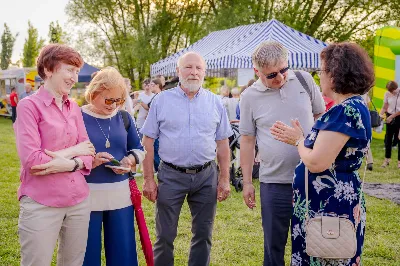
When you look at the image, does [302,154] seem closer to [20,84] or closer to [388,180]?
[388,180]

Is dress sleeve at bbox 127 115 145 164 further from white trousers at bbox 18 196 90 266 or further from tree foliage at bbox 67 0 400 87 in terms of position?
tree foliage at bbox 67 0 400 87

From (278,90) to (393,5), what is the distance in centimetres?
2215

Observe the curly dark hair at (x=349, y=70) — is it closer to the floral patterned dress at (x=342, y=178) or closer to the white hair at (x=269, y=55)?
the floral patterned dress at (x=342, y=178)

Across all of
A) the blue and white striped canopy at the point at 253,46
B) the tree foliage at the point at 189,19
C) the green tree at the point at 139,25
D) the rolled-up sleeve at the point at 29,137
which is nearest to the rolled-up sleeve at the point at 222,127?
the rolled-up sleeve at the point at 29,137

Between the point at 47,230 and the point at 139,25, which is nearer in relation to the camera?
the point at 47,230

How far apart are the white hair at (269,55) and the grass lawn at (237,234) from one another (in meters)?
2.16

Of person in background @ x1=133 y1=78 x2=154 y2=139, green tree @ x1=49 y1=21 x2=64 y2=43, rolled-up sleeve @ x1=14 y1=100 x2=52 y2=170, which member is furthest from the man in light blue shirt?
green tree @ x1=49 y1=21 x2=64 y2=43

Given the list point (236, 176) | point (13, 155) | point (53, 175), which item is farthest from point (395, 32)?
point (53, 175)

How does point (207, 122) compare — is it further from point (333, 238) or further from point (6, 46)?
point (6, 46)

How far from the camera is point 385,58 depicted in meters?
14.6

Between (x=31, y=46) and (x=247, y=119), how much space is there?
40817mm

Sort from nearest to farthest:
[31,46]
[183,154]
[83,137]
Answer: [83,137] < [183,154] < [31,46]

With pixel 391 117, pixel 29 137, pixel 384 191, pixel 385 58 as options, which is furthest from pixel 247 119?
pixel 385 58

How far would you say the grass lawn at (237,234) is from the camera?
15.2 feet
